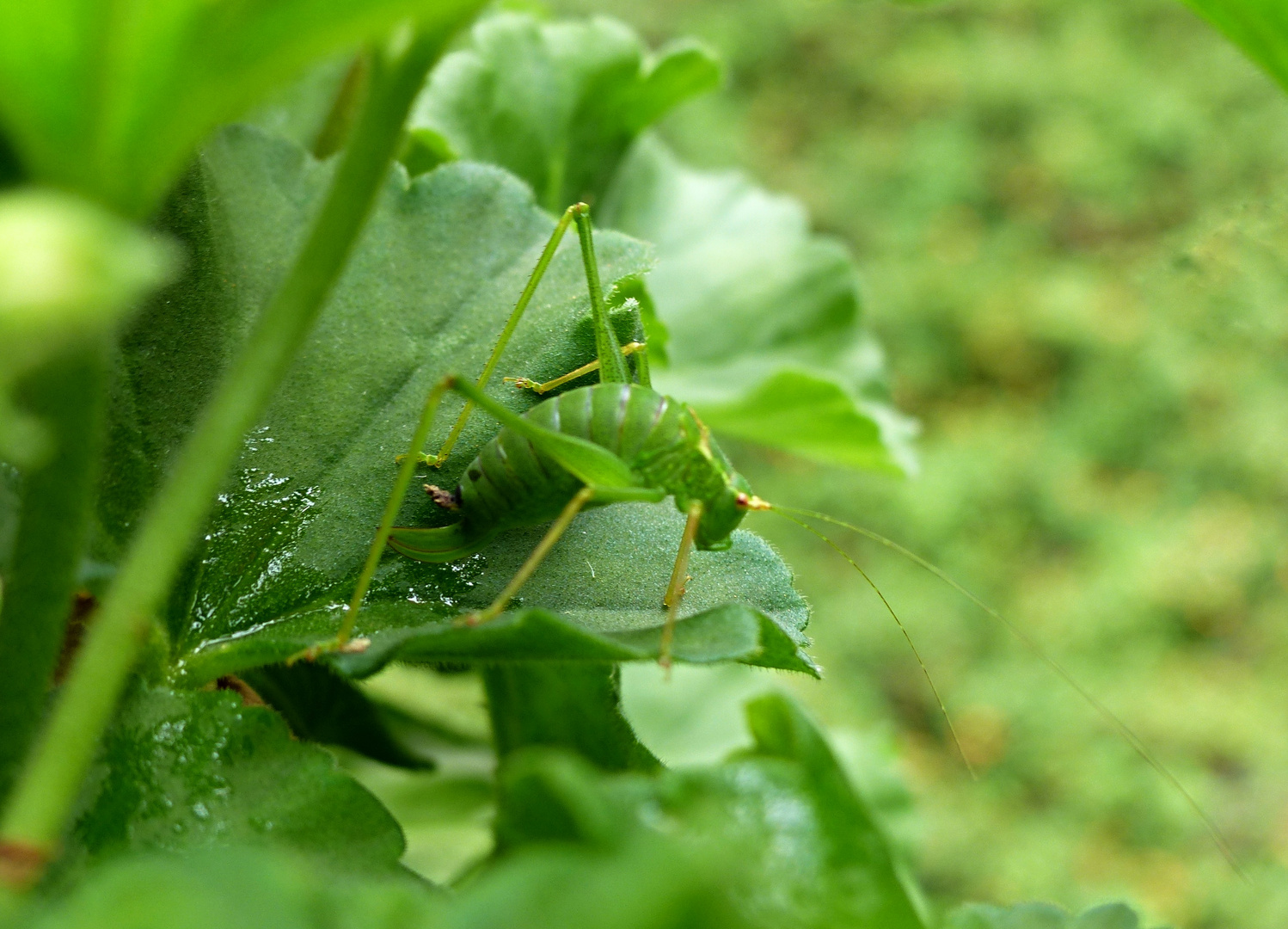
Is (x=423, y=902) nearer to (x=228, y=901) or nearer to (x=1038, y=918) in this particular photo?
(x=228, y=901)

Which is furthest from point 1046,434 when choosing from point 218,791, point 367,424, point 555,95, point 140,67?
point 140,67

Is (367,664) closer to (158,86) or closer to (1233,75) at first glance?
(158,86)

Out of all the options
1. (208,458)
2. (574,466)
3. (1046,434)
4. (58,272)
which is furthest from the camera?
(1046,434)

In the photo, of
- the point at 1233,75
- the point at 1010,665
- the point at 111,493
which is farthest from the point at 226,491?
the point at 1233,75

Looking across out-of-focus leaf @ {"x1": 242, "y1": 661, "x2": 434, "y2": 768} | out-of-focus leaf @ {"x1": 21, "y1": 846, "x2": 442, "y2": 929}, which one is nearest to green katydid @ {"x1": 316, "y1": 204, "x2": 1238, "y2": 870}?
out-of-focus leaf @ {"x1": 242, "y1": 661, "x2": 434, "y2": 768}

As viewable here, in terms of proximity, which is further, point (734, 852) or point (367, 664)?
point (367, 664)

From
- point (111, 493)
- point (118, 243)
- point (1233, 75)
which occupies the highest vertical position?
point (118, 243)
